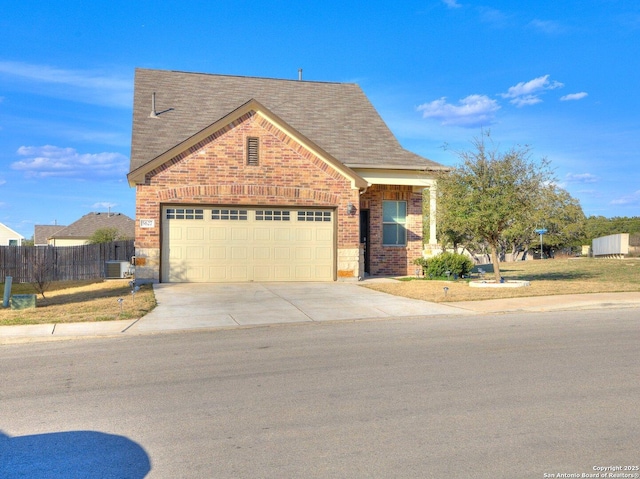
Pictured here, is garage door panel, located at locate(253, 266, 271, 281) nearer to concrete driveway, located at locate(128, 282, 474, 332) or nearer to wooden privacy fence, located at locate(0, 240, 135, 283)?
concrete driveway, located at locate(128, 282, 474, 332)

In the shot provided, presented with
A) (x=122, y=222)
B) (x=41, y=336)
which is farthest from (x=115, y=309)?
(x=122, y=222)

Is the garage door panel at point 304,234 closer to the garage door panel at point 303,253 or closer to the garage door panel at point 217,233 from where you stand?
the garage door panel at point 303,253

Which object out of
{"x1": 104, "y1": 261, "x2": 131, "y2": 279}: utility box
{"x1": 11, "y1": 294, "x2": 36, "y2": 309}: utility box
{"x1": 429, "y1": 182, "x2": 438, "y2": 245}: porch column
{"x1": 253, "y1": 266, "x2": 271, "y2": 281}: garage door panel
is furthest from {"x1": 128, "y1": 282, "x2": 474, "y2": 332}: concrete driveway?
{"x1": 429, "y1": 182, "x2": 438, "y2": 245}: porch column

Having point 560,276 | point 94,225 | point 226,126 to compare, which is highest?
point 226,126

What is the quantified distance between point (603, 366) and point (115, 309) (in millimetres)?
9927

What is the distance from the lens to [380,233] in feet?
73.3

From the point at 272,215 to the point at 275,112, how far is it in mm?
5711

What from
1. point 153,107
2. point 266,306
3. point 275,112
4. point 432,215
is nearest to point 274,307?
point 266,306

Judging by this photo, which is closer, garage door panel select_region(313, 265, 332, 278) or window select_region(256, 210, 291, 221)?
window select_region(256, 210, 291, 221)

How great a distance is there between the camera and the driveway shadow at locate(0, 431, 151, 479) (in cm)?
439

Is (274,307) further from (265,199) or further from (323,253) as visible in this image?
(323,253)

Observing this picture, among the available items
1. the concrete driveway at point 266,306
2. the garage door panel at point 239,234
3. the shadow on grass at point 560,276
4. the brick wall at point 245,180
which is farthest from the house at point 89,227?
the concrete driveway at point 266,306

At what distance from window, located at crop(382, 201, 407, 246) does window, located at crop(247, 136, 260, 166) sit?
18.4 feet

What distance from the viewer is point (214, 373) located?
24.7 ft
